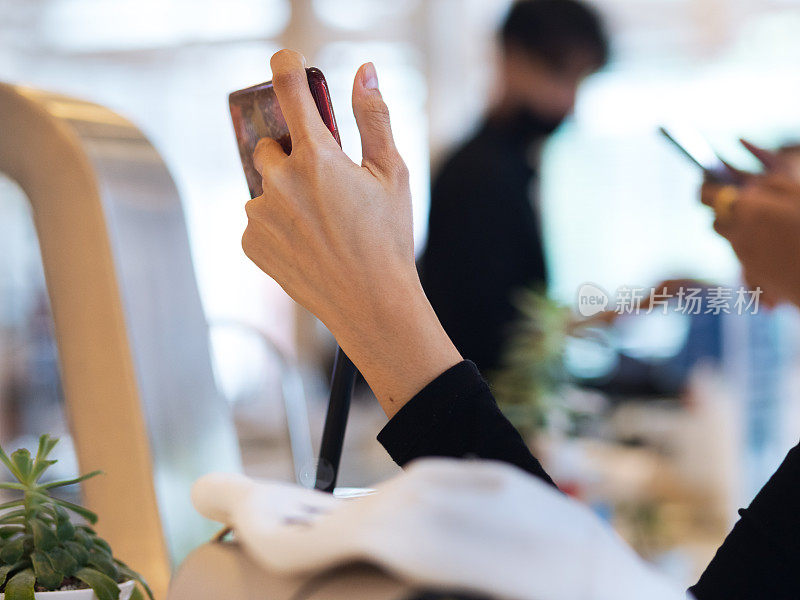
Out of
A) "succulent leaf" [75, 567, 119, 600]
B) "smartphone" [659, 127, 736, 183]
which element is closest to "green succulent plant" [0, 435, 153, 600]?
"succulent leaf" [75, 567, 119, 600]

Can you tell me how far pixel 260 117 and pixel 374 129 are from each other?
0.19ft

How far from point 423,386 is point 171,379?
0.63 ft

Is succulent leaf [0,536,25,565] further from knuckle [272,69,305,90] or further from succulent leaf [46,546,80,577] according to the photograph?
knuckle [272,69,305,90]

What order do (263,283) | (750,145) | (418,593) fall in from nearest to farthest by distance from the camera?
1. (418,593)
2. (750,145)
3. (263,283)

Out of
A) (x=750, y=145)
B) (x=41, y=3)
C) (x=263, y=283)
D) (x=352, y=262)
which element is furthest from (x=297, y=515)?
(x=41, y=3)

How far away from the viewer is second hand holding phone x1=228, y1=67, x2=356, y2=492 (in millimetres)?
393

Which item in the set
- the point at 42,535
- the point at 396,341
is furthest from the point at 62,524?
the point at 396,341

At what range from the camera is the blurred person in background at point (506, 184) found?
51.2 inches

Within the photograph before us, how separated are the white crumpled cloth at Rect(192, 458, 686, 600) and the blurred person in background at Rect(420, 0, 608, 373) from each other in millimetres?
947

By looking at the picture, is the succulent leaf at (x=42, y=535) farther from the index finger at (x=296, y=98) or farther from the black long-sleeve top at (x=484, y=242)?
the black long-sleeve top at (x=484, y=242)

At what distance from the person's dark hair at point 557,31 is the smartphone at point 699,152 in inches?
34.3

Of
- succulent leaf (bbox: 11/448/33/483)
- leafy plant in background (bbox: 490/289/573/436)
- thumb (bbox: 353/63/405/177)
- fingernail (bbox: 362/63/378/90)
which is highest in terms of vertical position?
fingernail (bbox: 362/63/378/90)

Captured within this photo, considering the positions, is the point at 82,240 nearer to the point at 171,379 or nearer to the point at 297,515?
the point at 171,379

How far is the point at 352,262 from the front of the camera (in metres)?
0.35
